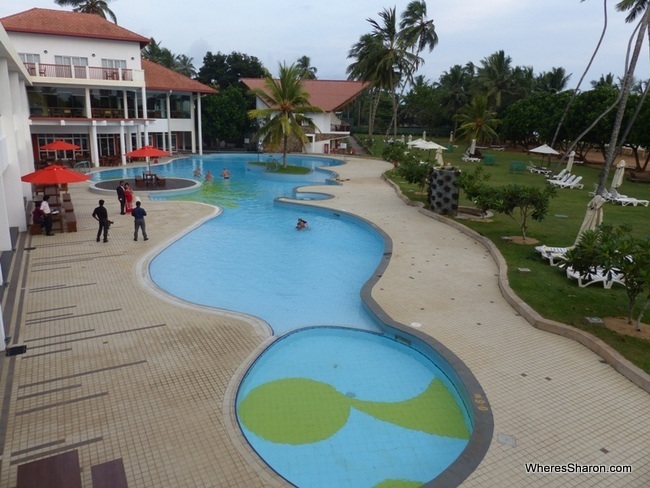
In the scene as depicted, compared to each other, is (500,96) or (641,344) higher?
(500,96)

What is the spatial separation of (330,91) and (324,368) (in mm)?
47847

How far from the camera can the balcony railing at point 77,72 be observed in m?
30.5

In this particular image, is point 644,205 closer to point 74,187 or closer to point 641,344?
point 641,344

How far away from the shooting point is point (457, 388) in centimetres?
783

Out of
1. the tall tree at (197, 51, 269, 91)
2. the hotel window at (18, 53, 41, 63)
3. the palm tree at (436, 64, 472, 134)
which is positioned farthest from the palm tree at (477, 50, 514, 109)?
the hotel window at (18, 53, 41, 63)

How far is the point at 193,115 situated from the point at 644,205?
3610cm

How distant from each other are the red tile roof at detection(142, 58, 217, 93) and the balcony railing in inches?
199

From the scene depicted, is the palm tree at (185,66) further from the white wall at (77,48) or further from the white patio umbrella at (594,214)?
the white patio umbrella at (594,214)

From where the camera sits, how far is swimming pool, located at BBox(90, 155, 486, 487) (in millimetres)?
6430

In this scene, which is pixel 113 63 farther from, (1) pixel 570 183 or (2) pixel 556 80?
(2) pixel 556 80

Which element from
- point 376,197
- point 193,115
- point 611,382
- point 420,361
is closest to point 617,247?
point 611,382

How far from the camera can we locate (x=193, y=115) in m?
43.5

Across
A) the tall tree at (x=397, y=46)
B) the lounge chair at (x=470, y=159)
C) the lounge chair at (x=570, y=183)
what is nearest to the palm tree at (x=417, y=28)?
the tall tree at (x=397, y=46)

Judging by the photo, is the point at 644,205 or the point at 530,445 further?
the point at 644,205
